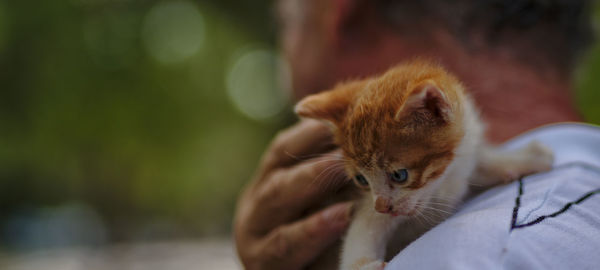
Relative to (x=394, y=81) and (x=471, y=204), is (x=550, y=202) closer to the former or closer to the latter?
(x=471, y=204)

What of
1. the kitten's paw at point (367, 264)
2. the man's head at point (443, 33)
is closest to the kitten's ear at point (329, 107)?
the kitten's paw at point (367, 264)

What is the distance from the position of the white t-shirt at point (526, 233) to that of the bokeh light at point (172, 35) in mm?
9190

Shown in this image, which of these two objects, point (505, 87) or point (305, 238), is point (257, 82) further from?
point (305, 238)

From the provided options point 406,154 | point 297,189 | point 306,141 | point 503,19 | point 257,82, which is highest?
point 257,82

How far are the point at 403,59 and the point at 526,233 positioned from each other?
1.02 m

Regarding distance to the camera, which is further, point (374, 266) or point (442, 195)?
point (442, 195)

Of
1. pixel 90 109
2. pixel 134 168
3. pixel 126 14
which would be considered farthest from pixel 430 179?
pixel 134 168

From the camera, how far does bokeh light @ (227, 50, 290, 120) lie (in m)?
10.3

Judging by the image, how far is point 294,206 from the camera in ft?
5.01

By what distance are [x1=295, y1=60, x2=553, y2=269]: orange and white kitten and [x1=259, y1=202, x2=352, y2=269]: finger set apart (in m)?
0.06

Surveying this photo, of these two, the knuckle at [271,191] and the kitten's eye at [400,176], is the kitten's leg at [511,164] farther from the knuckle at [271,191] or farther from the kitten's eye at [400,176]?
the knuckle at [271,191]

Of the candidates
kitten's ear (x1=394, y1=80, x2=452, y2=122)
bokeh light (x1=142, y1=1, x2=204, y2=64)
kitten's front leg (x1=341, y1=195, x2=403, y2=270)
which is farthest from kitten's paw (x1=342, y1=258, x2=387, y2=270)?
bokeh light (x1=142, y1=1, x2=204, y2=64)

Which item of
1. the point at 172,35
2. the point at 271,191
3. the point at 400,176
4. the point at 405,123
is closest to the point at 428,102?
→ the point at 405,123

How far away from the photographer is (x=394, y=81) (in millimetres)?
1191
